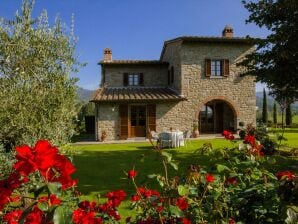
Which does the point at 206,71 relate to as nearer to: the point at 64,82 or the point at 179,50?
the point at 179,50

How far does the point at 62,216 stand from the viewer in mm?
1704

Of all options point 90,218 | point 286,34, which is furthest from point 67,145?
point 286,34

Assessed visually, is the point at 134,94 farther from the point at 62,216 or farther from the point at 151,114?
the point at 62,216

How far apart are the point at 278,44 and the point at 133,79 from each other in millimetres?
15701

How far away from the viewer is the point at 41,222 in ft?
6.44

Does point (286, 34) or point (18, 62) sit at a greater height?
point (286, 34)

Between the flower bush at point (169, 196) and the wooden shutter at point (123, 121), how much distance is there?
18.2m

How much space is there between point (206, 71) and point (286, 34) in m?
13.3

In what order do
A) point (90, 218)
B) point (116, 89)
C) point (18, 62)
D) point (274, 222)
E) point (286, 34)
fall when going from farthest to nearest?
point (116, 89), point (286, 34), point (18, 62), point (274, 222), point (90, 218)

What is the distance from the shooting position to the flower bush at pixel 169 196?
5.63 feet

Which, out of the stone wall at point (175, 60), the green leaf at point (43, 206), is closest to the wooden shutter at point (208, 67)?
the stone wall at point (175, 60)

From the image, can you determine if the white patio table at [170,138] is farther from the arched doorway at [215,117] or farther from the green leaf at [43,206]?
the green leaf at [43,206]

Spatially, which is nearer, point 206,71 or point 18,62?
point 18,62

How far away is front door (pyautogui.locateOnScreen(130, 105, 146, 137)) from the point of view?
23.1 metres
